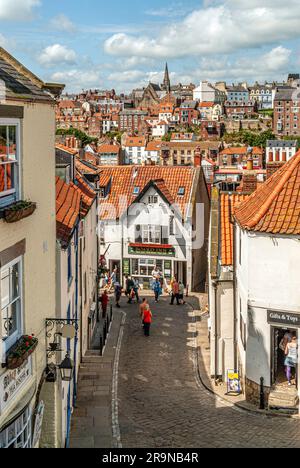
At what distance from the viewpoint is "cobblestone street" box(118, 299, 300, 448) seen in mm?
15312

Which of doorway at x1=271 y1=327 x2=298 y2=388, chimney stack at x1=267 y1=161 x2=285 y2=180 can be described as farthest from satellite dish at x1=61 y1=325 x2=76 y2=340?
chimney stack at x1=267 y1=161 x2=285 y2=180

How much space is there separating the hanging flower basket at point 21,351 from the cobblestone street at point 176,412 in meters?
6.37

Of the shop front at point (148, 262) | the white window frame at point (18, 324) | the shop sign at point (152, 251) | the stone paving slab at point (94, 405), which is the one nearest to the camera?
the white window frame at point (18, 324)

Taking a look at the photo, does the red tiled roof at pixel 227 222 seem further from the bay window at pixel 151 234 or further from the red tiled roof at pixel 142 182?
the red tiled roof at pixel 142 182

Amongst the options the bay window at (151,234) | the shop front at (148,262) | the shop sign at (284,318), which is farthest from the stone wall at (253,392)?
the bay window at (151,234)

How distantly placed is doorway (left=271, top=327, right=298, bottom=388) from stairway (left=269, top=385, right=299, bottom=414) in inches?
9.3

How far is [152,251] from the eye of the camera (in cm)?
3956

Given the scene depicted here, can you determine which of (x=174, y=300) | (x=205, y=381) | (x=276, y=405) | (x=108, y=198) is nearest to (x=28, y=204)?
(x=276, y=405)

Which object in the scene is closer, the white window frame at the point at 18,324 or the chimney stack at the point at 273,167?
the white window frame at the point at 18,324

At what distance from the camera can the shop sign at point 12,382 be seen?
8844mm

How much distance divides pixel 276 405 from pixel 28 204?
10.8m

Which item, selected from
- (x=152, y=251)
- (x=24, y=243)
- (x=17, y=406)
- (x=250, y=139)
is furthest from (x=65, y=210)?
(x=250, y=139)

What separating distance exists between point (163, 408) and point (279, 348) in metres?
4.03

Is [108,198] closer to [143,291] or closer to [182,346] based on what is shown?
[143,291]
